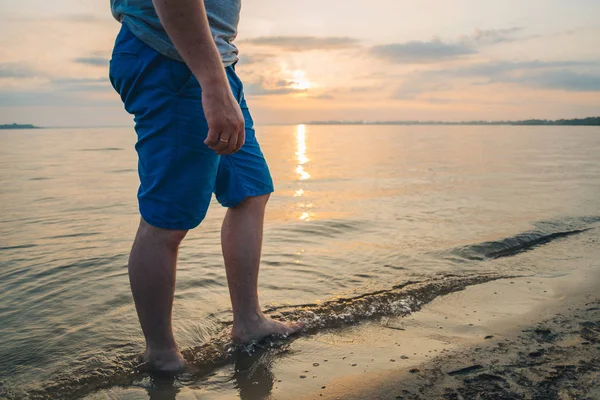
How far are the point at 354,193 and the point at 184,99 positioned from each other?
618 cm

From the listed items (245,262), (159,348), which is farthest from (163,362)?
(245,262)

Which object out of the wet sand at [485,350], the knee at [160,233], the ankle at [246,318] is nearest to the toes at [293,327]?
the ankle at [246,318]

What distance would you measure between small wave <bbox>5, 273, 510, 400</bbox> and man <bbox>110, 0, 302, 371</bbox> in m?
0.16

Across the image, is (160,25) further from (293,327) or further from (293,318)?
(293,318)

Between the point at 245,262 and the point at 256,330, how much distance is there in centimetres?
32

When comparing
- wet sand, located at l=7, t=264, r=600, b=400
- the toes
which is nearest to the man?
wet sand, located at l=7, t=264, r=600, b=400

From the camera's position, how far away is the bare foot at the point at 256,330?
7.50 feet

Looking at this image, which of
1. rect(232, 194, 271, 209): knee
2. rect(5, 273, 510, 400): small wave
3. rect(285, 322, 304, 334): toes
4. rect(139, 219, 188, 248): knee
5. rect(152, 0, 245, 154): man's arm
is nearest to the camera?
rect(152, 0, 245, 154): man's arm

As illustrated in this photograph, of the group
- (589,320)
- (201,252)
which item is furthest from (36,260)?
(589,320)

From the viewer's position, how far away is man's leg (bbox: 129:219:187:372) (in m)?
1.86

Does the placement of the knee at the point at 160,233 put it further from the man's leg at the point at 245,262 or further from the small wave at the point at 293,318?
the small wave at the point at 293,318

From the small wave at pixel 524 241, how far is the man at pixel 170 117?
8.25 ft

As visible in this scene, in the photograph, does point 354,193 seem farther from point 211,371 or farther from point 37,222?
point 211,371

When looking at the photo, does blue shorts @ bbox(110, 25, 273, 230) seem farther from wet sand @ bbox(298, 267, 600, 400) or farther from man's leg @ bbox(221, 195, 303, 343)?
A: wet sand @ bbox(298, 267, 600, 400)
